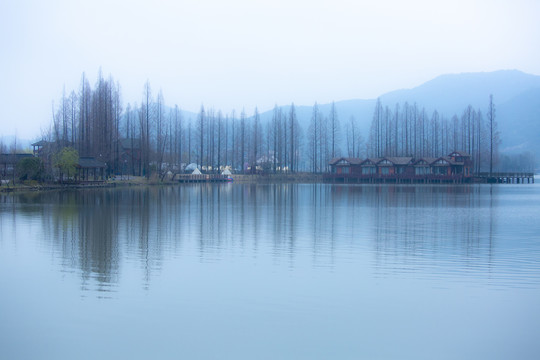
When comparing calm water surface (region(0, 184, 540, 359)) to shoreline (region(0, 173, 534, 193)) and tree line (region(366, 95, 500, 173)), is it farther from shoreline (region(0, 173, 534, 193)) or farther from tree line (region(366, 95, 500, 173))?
tree line (region(366, 95, 500, 173))

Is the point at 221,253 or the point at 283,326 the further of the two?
the point at 221,253

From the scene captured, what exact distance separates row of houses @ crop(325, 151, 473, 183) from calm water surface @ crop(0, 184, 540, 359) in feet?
187

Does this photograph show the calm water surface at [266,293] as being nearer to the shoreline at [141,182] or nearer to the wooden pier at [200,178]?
the shoreline at [141,182]

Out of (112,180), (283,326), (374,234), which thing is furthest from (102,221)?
(112,180)

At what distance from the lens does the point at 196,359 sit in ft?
Answer: 19.8

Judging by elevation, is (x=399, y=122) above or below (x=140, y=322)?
above

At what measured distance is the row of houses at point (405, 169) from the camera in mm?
71438

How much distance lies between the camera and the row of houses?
71438 mm

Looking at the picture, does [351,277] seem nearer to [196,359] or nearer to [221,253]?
[221,253]

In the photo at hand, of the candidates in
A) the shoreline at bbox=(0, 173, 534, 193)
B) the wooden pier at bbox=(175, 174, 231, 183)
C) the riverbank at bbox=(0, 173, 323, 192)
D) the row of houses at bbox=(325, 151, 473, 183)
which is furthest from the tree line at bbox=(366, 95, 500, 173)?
the wooden pier at bbox=(175, 174, 231, 183)

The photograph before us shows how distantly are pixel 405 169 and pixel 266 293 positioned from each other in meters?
68.5

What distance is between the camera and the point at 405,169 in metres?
74.2

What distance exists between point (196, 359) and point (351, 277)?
4.78 meters

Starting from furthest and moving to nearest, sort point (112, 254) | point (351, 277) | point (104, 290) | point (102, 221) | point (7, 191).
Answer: point (7, 191) → point (102, 221) → point (112, 254) → point (351, 277) → point (104, 290)
